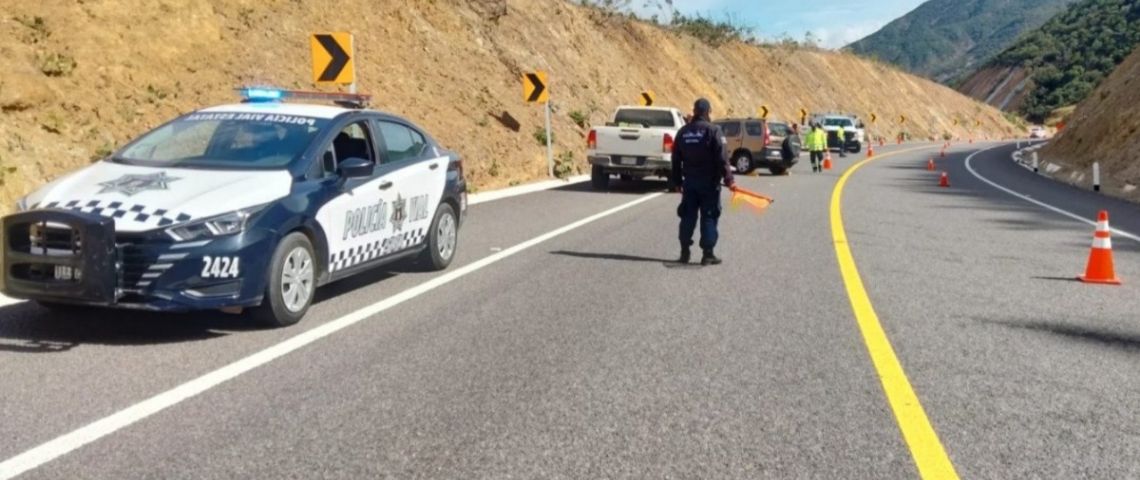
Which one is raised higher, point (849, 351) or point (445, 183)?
point (445, 183)

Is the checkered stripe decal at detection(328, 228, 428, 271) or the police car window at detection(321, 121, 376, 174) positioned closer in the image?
the checkered stripe decal at detection(328, 228, 428, 271)

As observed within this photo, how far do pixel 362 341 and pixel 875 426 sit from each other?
3370mm

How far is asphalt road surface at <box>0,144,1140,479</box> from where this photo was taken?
15.1 feet

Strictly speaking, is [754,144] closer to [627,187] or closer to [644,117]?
[627,187]

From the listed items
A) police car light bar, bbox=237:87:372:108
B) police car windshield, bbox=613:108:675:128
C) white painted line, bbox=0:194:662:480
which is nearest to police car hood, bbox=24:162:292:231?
white painted line, bbox=0:194:662:480

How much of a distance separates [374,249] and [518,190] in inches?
520

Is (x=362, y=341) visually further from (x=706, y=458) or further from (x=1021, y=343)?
(x=1021, y=343)

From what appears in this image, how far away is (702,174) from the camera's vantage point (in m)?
11.2

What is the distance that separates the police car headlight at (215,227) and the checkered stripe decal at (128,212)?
0.06 metres

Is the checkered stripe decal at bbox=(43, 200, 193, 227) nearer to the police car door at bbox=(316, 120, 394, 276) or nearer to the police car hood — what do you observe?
the police car hood

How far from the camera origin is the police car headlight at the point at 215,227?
21.7 ft

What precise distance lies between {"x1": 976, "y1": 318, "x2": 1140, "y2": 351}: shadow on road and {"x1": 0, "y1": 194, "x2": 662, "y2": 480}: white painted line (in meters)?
4.54

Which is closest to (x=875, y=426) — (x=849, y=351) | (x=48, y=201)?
(x=849, y=351)

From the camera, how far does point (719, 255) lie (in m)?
11.8
